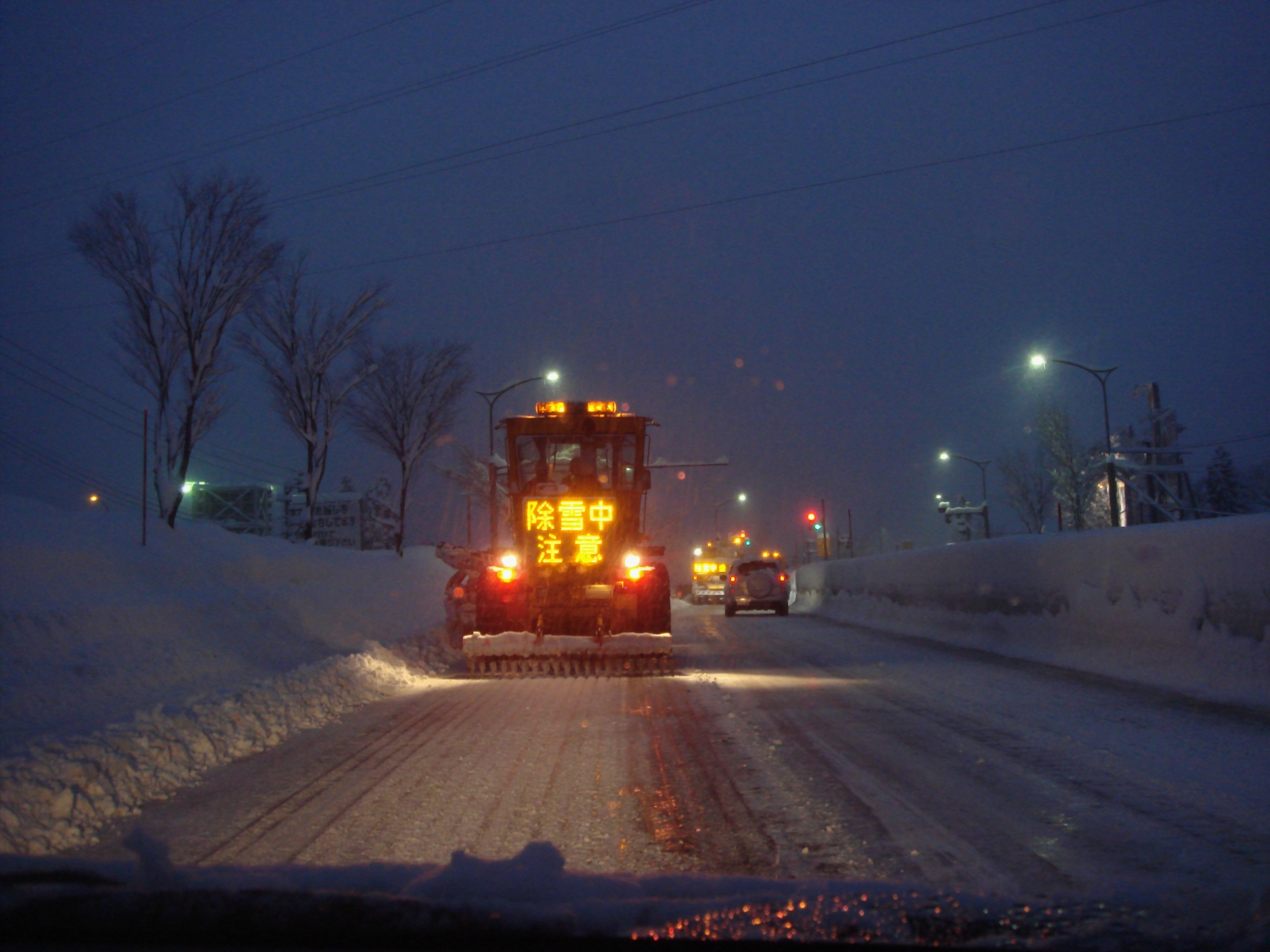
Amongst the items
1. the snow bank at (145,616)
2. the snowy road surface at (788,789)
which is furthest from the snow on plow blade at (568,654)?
the snow bank at (145,616)

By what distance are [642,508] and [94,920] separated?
1360 centimetres

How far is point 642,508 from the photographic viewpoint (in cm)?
1638

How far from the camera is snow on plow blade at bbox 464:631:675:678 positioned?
13.9 m

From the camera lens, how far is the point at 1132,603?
12273 millimetres

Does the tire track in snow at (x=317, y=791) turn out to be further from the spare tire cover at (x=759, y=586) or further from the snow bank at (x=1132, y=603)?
the spare tire cover at (x=759, y=586)

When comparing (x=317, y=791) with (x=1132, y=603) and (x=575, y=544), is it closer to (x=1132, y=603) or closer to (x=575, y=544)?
(x=575, y=544)

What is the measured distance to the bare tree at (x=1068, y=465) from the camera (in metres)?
55.6

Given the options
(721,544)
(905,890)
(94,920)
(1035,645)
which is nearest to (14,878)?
(94,920)

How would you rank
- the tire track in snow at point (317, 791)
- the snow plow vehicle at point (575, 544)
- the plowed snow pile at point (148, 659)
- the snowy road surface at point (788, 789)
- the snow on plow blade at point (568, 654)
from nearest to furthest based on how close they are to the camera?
the snowy road surface at point (788, 789)
the tire track in snow at point (317, 791)
the plowed snow pile at point (148, 659)
the snow on plow blade at point (568, 654)
the snow plow vehicle at point (575, 544)

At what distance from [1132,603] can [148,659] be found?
41.5ft

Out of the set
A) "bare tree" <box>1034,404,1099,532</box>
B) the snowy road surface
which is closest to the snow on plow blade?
the snowy road surface

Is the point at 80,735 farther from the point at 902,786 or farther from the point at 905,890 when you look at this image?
the point at 905,890

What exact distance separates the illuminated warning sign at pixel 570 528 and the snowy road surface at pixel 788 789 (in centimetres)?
466

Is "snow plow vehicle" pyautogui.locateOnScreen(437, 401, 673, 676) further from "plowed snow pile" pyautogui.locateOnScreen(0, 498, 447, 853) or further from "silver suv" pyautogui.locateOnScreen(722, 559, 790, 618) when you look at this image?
"silver suv" pyautogui.locateOnScreen(722, 559, 790, 618)
